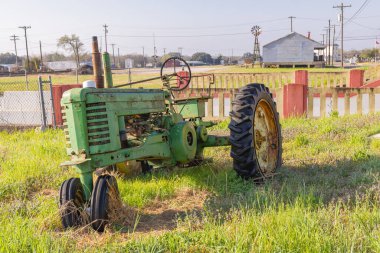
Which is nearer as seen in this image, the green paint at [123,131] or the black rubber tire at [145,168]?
the green paint at [123,131]

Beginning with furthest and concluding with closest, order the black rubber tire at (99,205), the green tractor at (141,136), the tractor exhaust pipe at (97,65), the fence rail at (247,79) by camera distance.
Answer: the fence rail at (247,79), the tractor exhaust pipe at (97,65), the green tractor at (141,136), the black rubber tire at (99,205)

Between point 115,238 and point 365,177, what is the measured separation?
3038mm

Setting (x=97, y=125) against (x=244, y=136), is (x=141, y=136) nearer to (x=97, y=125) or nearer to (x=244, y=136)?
(x=97, y=125)

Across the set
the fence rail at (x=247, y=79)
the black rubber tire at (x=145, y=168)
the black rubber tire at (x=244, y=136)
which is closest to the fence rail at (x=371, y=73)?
the fence rail at (x=247, y=79)

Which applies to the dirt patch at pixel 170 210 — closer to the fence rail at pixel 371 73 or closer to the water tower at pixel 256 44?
the fence rail at pixel 371 73

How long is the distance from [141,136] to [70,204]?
3.80 feet

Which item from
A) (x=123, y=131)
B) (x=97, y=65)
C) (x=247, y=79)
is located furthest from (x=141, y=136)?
(x=247, y=79)

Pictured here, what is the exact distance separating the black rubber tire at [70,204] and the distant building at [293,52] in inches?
2249

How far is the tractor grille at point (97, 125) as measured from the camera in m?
4.00

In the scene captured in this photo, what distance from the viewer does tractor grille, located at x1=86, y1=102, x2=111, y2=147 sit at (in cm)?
400

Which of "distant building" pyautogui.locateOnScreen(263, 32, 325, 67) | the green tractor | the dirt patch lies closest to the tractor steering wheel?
the green tractor

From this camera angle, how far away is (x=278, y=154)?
237 inches

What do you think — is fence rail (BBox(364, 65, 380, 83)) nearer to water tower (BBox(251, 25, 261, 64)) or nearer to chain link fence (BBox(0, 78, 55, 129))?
chain link fence (BBox(0, 78, 55, 129))

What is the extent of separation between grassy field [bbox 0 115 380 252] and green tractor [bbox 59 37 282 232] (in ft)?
0.80
